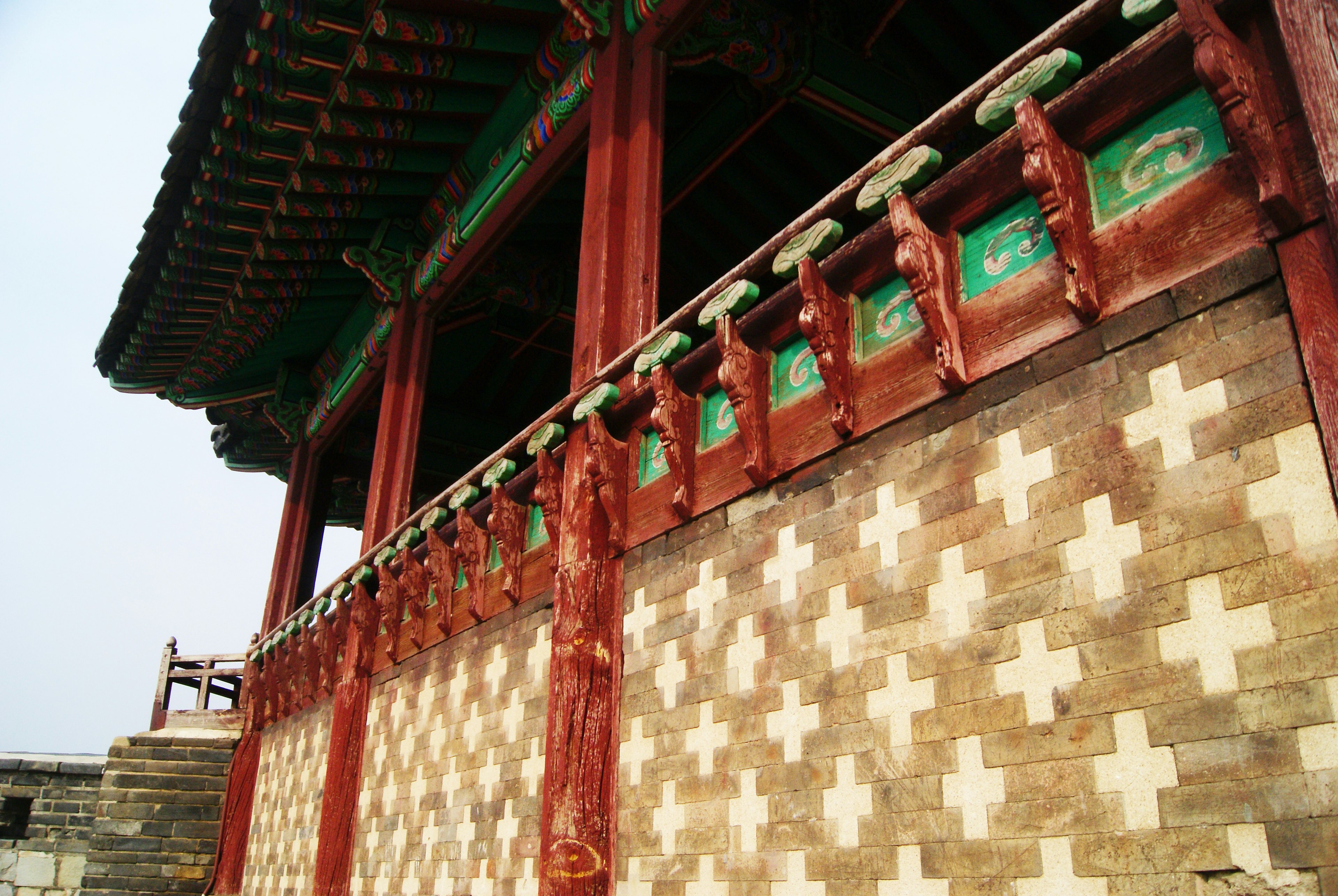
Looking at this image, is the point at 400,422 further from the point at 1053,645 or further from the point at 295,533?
the point at 1053,645

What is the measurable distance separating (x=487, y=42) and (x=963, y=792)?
5815 mm

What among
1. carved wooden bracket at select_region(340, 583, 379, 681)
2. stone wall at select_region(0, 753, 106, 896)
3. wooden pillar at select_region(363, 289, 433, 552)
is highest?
wooden pillar at select_region(363, 289, 433, 552)

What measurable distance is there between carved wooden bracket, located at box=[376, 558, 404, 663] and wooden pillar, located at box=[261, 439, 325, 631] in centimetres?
388

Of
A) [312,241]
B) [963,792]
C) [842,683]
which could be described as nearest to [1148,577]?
[963,792]

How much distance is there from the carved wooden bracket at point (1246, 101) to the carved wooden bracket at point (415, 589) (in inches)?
220

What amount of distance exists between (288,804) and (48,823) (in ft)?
14.9

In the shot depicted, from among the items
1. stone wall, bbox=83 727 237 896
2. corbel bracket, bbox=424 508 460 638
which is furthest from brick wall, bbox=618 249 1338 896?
stone wall, bbox=83 727 237 896

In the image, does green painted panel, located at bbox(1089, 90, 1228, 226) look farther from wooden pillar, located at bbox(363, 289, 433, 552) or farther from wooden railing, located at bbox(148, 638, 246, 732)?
wooden railing, located at bbox(148, 638, 246, 732)

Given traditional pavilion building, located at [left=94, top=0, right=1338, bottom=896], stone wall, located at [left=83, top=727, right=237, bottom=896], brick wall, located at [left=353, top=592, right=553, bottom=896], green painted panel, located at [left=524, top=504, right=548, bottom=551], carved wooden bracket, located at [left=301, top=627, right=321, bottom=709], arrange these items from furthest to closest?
stone wall, located at [left=83, top=727, right=237, bottom=896] → carved wooden bracket, located at [left=301, top=627, right=321, bottom=709] → green painted panel, located at [left=524, top=504, right=548, bottom=551] → brick wall, located at [left=353, top=592, right=553, bottom=896] → traditional pavilion building, located at [left=94, top=0, right=1338, bottom=896]

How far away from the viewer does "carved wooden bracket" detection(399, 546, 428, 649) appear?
7.03 meters

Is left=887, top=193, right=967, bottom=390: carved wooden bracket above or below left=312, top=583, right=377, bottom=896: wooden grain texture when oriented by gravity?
above

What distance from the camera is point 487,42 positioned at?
704 centimetres

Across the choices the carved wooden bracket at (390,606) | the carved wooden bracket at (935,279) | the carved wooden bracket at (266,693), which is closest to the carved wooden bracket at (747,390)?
the carved wooden bracket at (935,279)

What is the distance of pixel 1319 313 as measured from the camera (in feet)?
8.23
